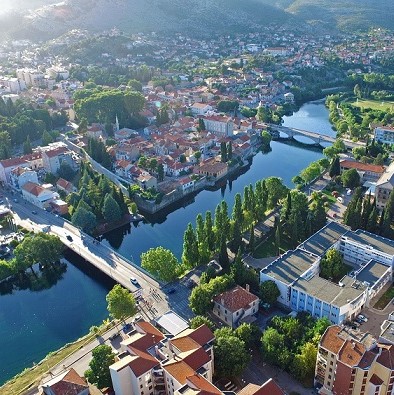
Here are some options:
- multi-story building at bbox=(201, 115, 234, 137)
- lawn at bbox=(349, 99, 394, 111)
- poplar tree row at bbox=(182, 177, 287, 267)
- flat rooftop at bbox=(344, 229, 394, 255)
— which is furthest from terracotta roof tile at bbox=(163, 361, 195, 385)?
lawn at bbox=(349, 99, 394, 111)

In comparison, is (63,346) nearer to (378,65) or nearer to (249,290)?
(249,290)

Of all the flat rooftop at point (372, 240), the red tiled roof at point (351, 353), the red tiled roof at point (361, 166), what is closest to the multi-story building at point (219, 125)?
the red tiled roof at point (361, 166)

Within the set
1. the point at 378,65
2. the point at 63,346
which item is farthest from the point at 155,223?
the point at 378,65

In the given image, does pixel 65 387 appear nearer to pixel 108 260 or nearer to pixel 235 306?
pixel 235 306

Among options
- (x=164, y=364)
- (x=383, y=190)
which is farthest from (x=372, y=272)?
(x=164, y=364)

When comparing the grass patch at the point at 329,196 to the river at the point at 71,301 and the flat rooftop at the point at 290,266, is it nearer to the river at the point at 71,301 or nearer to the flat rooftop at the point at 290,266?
the river at the point at 71,301

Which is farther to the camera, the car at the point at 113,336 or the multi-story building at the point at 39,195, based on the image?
the multi-story building at the point at 39,195
